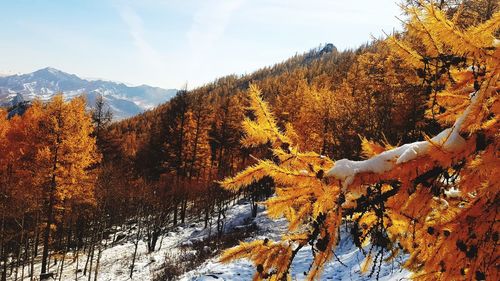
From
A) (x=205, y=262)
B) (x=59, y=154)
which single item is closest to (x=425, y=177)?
(x=205, y=262)

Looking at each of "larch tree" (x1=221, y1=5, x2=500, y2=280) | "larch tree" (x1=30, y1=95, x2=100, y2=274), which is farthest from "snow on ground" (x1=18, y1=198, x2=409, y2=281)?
"larch tree" (x1=221, y1=5, x2=500, y2=280)

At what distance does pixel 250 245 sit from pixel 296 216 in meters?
0.35

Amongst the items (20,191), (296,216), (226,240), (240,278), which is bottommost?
(226,240)

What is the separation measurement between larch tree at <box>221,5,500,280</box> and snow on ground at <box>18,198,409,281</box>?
23.7 ft

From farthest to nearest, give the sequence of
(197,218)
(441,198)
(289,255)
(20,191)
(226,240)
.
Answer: (197,218) → (226,240) → (20,191) → (441,198) → (289,255)

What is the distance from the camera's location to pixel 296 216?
2473 mm

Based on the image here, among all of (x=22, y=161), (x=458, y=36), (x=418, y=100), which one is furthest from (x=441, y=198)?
(x=22, y=161)

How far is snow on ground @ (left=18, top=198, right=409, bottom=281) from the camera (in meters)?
12.2

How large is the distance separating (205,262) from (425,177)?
16989 millimetres

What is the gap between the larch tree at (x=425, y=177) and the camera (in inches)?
73.3

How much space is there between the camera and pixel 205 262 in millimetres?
17750

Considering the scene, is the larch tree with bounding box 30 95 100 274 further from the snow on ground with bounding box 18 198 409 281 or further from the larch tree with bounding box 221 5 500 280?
the larch tree with bounding box 221 5 500 280

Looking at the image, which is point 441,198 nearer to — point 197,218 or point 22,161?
point 22,161

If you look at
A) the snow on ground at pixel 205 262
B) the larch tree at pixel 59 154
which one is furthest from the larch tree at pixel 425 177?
the larch tree at pixel 59 154
